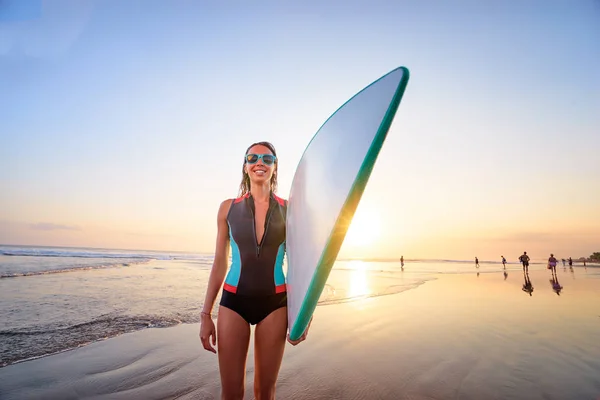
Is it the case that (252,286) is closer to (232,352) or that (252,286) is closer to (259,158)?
(232,352)

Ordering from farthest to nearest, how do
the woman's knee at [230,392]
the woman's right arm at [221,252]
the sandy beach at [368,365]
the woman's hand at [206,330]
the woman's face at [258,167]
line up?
1. the sandy beach at [368,365]
2. the woman's face at [258,167]
3. the woman's right arm at [221,252]
4. the woman's hand at [206,330]
5. the woman's knee at [230,392]

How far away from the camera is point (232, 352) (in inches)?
64.1

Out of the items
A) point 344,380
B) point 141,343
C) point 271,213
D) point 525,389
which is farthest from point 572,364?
point 141,343

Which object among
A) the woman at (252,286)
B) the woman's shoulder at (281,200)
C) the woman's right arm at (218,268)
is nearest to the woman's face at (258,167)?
the woman at (252,286)

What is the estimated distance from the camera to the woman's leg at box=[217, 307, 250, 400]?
161 centimetres

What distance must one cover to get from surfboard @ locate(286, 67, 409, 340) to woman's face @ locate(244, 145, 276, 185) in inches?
10.8

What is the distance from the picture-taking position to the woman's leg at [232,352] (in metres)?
1.61

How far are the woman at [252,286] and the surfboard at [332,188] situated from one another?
12 cm

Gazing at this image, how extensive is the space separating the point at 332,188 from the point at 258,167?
743 mm

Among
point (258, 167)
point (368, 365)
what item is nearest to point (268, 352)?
point (258, 167)

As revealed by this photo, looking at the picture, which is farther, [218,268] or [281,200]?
[281,200]

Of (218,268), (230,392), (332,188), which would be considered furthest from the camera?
(218,268)

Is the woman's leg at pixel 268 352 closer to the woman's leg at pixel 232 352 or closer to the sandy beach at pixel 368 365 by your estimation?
the woman's leg at pixel 232 352

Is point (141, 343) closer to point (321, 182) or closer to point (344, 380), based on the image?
point (344, 380)
